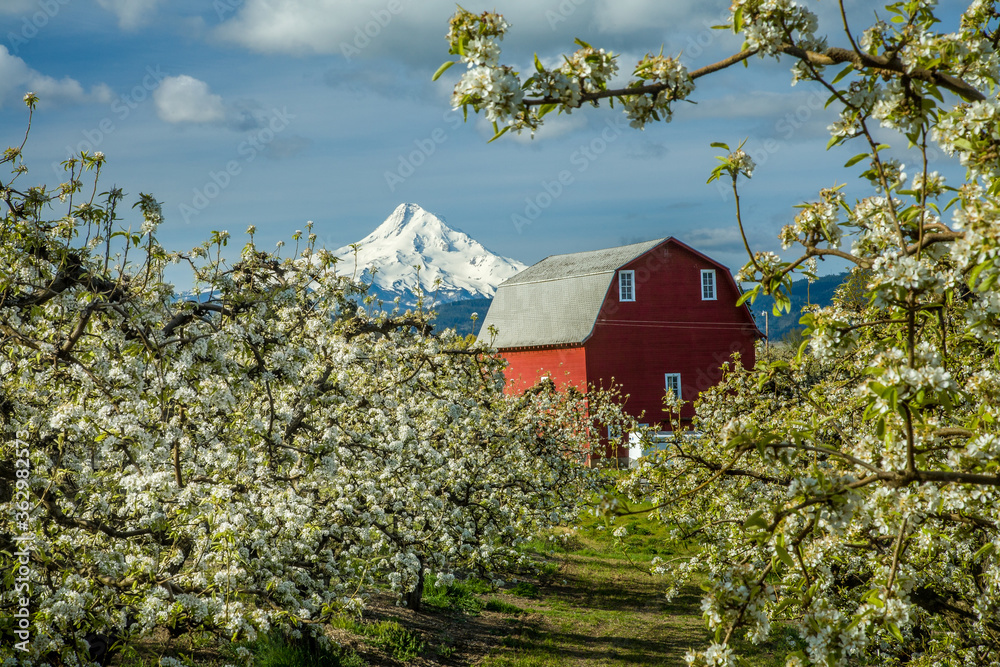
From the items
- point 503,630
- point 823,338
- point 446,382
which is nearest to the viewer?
point 823,338

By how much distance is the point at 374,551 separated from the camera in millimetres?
8977

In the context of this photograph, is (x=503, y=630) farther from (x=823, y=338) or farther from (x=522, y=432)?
(x=823, y=338)

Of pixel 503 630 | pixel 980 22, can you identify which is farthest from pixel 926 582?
pixel 503 630

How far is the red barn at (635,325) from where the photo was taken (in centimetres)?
2981

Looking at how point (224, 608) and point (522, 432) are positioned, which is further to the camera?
point (522, 432)

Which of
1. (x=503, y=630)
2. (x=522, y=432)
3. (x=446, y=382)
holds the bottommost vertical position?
(x=503, y=630)

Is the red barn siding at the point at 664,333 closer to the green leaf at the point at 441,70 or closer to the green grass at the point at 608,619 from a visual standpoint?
the green grass at the point at 608,619

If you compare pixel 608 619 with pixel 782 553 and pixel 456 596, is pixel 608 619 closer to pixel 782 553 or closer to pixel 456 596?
pixel 456 596

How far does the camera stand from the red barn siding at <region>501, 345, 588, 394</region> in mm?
29125

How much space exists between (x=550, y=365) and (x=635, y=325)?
14.0 ft

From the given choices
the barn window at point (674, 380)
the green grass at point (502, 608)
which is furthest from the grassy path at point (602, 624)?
the barn window at point (674, 380)

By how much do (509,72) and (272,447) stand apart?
5.07 meters

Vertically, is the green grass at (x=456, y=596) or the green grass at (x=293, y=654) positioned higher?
the green grass at (x=293, y=654)

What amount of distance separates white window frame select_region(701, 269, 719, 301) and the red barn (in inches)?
1.9
